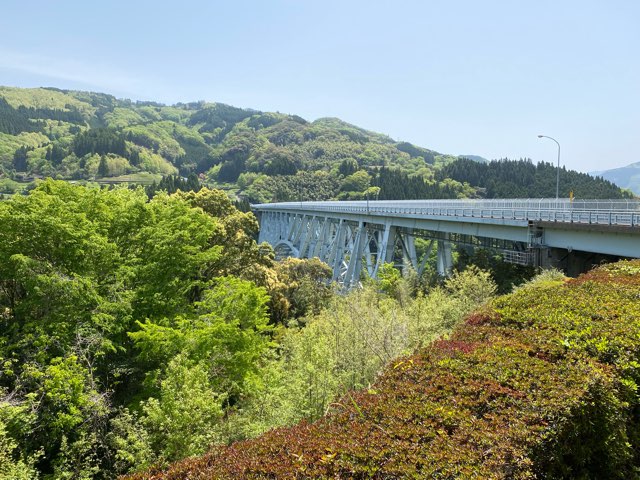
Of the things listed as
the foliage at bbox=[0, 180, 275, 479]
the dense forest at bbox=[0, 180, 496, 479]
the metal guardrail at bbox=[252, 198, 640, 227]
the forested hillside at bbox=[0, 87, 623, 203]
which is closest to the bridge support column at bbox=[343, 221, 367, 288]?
the metal guardrail at bbox=[252, 198, 640, 227]

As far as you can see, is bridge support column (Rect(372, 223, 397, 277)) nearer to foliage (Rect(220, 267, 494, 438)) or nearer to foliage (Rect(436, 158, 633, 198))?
foliage (Rect(220, 267, 494, 438))

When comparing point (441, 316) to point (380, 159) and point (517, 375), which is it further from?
point (380, 159)

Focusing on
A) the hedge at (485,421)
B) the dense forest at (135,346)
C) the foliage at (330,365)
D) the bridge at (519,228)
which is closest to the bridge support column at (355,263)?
the bridge at (519,228)

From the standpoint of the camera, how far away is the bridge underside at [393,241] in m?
22.7

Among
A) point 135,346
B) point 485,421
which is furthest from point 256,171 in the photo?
point 485,421

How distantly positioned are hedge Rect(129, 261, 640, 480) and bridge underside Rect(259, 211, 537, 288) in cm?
1574

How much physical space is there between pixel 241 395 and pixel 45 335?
5.81m

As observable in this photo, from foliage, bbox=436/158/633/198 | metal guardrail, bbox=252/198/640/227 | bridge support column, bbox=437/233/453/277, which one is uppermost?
foliage, bbox=436/158/633/198

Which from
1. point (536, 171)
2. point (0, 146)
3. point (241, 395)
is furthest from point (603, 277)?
point (0, 146)

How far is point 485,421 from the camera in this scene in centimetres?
406

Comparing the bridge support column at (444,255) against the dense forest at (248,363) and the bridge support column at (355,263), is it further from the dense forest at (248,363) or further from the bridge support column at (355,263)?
the bridge support column at (355,263)

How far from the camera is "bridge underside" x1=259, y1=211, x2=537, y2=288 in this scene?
22719 mm

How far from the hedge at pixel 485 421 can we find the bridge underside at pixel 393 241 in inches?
620

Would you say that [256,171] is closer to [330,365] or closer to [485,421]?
[330,365]
